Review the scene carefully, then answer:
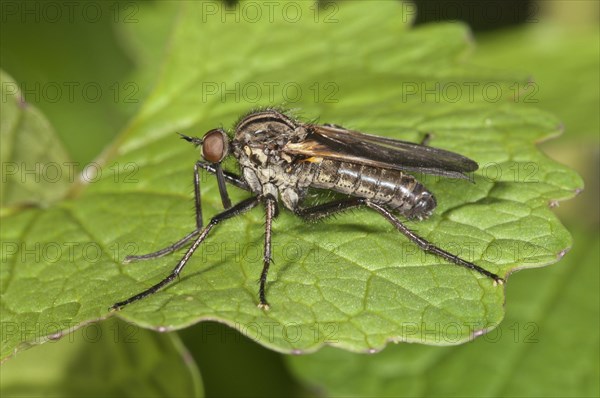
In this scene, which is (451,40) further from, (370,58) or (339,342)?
(339,342)

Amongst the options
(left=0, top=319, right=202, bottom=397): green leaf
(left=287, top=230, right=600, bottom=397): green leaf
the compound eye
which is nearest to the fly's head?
the compound eye

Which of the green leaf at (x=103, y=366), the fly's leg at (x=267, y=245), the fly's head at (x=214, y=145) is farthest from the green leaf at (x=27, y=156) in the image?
the fly's leg at (x=267, y=245)

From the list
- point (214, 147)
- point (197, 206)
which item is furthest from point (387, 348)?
point (214, 147)

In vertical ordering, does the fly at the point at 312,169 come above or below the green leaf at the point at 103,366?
above

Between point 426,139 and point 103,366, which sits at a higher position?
point 426,139

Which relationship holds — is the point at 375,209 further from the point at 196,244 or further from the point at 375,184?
the point at 196,244

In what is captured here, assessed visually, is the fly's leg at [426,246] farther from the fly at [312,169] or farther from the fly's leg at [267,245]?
the fly's leg at [267,245]
